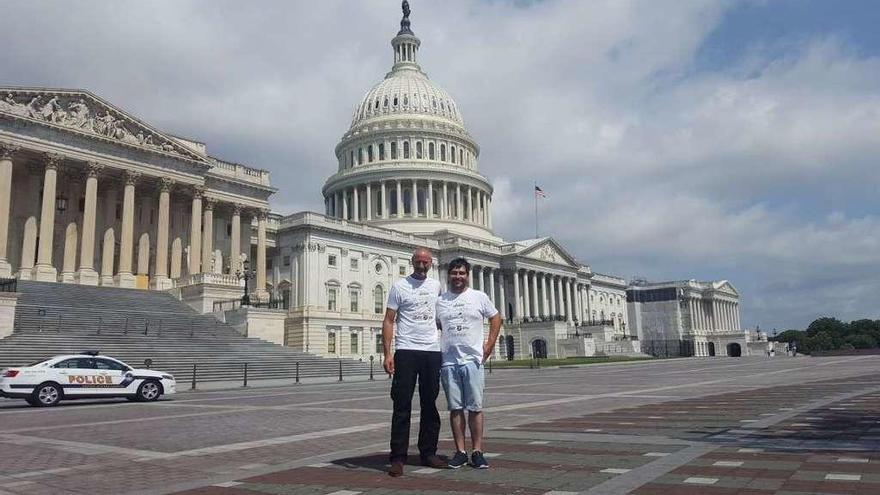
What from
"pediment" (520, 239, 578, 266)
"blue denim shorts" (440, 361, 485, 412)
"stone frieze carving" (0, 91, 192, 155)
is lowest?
"blue denim shorts" (440, 361, 485, 412)

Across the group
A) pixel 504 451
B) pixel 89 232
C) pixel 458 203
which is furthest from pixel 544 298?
pixel 504 451

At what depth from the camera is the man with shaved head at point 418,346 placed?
329 inches

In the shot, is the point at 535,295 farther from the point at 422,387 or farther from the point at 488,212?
the point at 422,387

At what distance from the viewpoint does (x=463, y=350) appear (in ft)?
27.4

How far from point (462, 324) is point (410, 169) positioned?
96477mm

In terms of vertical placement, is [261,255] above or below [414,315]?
above

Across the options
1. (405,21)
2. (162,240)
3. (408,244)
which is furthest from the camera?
(405,21)

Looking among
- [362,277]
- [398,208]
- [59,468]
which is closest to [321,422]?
[59,468]

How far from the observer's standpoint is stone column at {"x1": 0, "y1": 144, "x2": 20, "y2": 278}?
46219 mm

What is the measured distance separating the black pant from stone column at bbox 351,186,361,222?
97521 mm

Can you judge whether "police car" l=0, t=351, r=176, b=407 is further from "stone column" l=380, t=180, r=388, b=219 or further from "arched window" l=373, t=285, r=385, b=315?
"stone column" l=380, t=180, r=388, b=219

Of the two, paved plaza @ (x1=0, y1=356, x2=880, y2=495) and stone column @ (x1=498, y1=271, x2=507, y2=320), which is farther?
stone column @ (x1=498, y1=271, x2=507, y2=320)

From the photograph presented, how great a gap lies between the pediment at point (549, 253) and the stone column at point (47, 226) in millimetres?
63326

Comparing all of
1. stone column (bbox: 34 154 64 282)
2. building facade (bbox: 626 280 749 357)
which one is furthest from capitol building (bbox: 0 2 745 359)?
building facade (bbox: 626 280 749 357)
